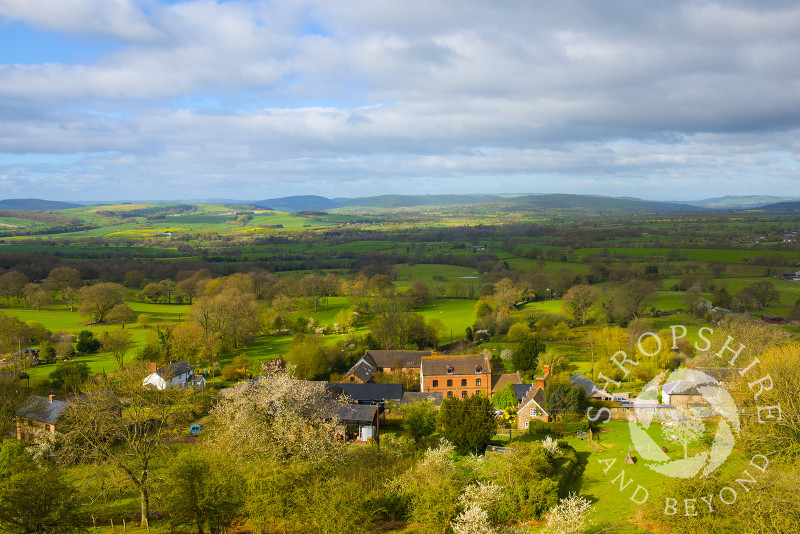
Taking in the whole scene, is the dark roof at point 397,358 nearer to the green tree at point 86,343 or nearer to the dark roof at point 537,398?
the dark roof at point 537,398

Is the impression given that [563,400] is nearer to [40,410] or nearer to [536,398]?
[536,398]

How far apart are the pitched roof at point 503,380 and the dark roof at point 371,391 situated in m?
9.35

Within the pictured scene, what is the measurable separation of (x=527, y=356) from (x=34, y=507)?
42864 millimetres

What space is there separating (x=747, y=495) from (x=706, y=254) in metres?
109

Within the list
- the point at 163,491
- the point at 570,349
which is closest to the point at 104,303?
the point at 163,491

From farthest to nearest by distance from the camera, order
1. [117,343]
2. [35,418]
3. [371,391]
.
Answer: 1. [117,343]
2. [371,391]
3. [35,418]

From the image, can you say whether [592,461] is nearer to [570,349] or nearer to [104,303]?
[570,349]

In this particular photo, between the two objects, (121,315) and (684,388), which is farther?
(121,315)

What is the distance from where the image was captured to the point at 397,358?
5453cm

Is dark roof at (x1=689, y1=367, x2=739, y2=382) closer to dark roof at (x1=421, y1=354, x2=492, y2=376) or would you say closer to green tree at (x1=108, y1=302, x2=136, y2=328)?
dark roof at (x1=421, y1=354, x2=492, y2=376)

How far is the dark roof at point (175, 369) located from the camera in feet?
149

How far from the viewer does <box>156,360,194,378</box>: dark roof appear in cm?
4538

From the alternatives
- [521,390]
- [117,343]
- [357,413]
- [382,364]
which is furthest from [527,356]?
[117,343]

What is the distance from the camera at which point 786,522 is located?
17.0 m
